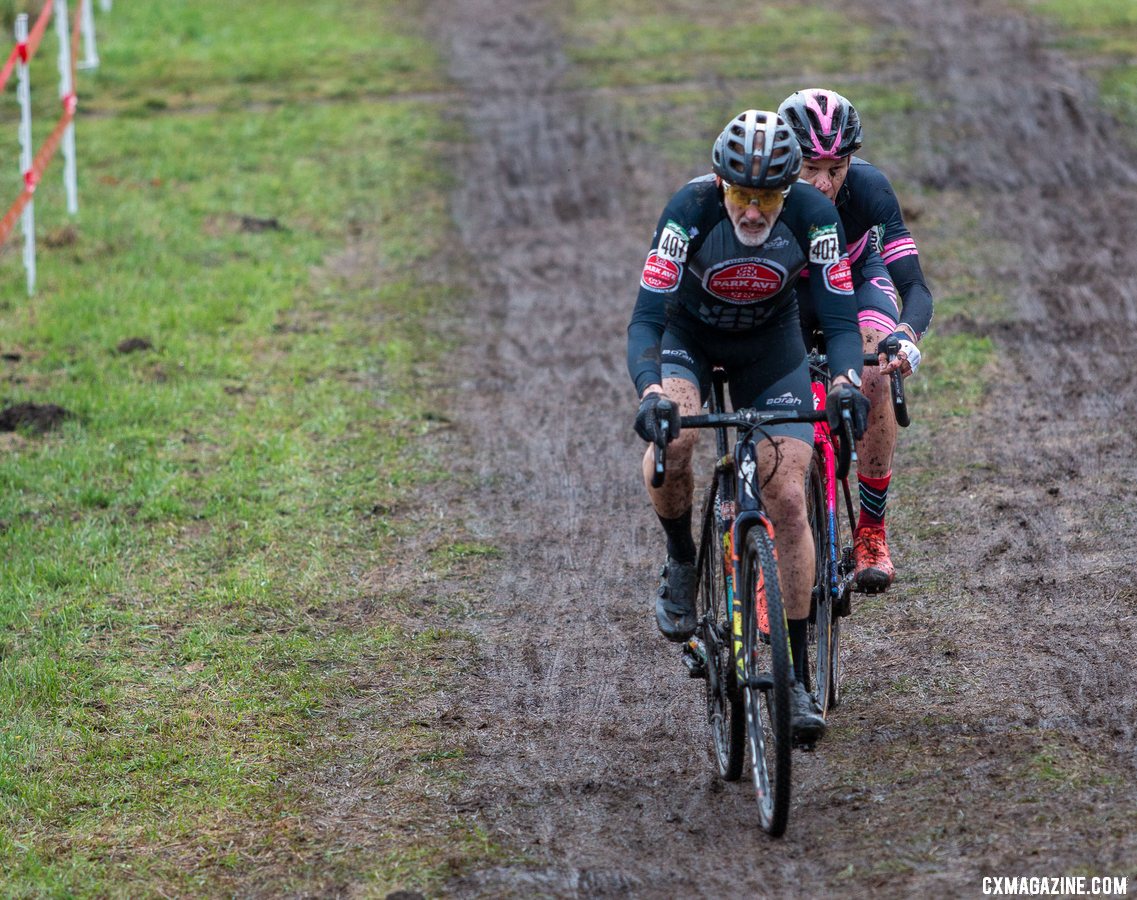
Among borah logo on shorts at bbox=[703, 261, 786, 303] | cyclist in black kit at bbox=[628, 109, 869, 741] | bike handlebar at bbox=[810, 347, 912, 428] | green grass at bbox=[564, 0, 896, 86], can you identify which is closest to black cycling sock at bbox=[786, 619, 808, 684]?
cyclist in black kit at bbox=[628, 109, 869, 741]

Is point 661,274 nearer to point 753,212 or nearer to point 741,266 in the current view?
point 741,266

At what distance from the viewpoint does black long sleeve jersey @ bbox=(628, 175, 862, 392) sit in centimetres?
568

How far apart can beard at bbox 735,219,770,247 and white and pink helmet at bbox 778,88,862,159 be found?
41.9 inches

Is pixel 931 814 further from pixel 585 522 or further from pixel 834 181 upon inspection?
pixel 585 522

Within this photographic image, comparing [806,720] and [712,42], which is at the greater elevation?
[712,42]

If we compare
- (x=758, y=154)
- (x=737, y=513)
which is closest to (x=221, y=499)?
(x=737, y=513)

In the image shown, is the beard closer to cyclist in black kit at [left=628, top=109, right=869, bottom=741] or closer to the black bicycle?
cyclist in black kit at [left=628, top=109, right=869, bottom=741]

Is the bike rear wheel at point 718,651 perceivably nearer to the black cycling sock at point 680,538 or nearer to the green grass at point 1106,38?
the black cycling sock at point 680,538

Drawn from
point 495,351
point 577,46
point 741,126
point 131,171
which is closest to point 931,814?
point 741,126

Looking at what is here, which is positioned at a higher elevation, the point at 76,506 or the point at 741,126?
the point at 741,126

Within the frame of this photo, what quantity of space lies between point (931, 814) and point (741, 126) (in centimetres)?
280

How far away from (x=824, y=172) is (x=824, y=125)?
241mm

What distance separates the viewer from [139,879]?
→ 209 inches

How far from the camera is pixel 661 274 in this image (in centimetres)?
570
